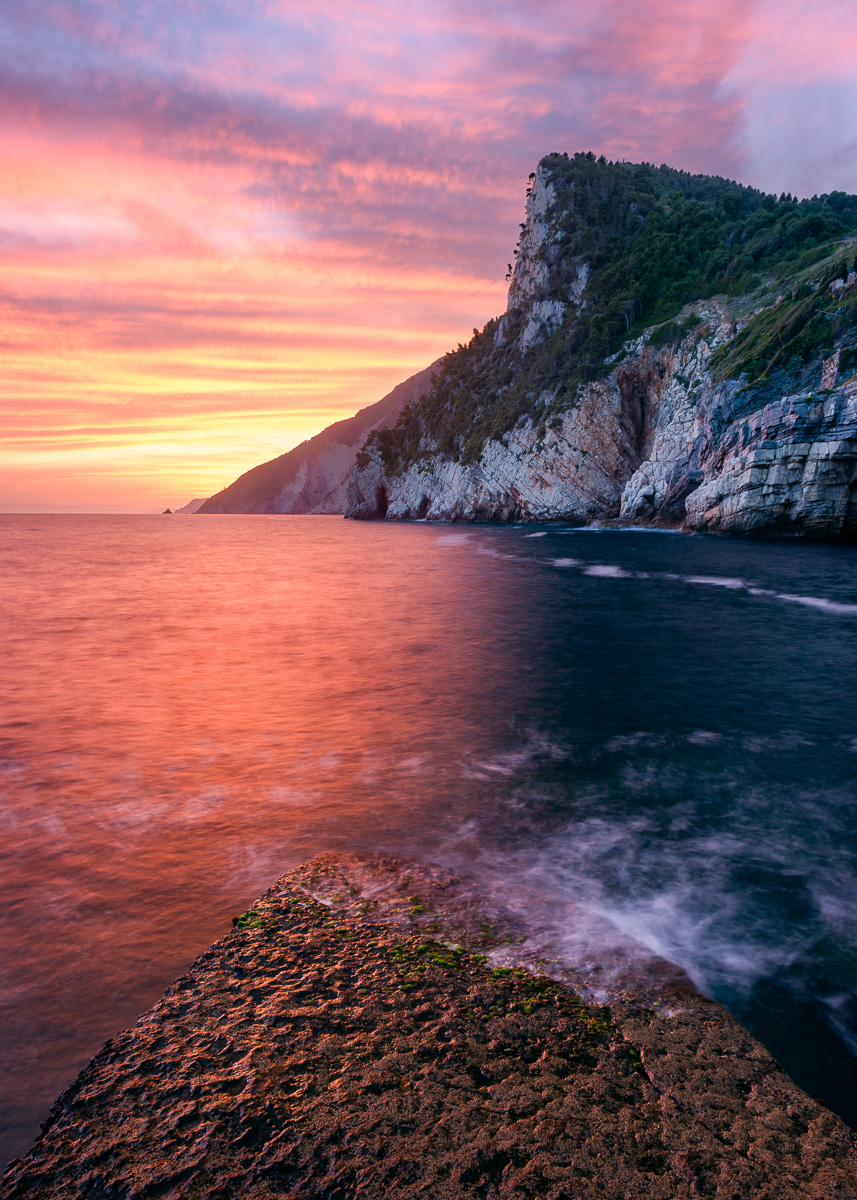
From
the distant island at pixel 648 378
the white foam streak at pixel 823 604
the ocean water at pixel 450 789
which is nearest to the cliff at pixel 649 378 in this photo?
the distant island at pixel 648 378

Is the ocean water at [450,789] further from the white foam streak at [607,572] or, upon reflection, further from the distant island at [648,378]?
the distant island at [648,378]

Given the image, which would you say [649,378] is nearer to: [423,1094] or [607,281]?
[607,281]

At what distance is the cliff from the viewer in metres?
38.7

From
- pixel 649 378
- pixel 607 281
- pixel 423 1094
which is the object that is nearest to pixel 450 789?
pixel 423 1094

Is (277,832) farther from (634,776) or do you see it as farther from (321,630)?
(321,630)

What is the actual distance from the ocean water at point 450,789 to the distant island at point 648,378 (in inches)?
925

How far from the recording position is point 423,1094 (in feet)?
10.5

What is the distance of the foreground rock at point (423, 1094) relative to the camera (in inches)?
111

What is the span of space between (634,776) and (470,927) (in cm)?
422

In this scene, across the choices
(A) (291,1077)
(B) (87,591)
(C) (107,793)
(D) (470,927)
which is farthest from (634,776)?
(B) (87,591)

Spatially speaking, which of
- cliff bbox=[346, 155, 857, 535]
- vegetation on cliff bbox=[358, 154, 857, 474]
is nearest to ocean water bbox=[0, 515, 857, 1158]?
cliff bbox=[346, 155, 857, 535]

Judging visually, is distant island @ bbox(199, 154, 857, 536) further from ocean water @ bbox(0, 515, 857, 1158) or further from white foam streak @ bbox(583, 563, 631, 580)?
ocean water @ bbox(0, 515, 857, 1158)

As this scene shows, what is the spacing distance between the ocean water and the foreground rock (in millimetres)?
565

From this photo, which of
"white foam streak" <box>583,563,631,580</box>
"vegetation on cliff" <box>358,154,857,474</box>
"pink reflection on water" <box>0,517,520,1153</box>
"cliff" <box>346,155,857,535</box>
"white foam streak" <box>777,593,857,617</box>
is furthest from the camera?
"vegetation on cliff" <box>358,154,857,474</box>
